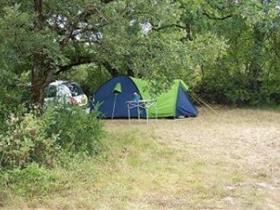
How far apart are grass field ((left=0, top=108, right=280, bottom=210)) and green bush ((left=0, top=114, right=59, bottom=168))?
335 mm

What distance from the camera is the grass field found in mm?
5812

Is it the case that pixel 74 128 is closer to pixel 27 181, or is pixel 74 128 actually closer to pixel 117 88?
pixel 27 181

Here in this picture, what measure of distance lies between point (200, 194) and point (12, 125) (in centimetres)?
Answer: 253

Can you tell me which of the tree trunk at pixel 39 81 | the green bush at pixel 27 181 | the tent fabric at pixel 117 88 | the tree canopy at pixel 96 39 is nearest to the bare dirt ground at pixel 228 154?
the tent fabric at pixel 117 88

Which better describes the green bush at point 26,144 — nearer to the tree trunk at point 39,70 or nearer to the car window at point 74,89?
the tree trunk at point 39,70

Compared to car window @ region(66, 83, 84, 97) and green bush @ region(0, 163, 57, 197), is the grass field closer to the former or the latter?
green bush @ region(0, 163, 57, 197)

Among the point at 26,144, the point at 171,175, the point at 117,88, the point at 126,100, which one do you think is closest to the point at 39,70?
the point at 26,144

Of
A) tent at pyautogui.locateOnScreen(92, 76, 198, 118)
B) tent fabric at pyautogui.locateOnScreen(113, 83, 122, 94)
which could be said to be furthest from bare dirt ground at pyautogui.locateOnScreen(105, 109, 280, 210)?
tent fabric at pyautogui.locateOnScreen(113, 83, 122, 94)

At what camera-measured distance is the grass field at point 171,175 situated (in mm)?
5812

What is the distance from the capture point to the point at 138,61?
8047 mm

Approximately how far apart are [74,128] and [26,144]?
6.51ft

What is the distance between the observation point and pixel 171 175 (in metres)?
7.24

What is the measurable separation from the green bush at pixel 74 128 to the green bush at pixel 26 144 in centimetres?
40

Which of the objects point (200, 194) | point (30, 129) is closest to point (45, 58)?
point (30, 129)
